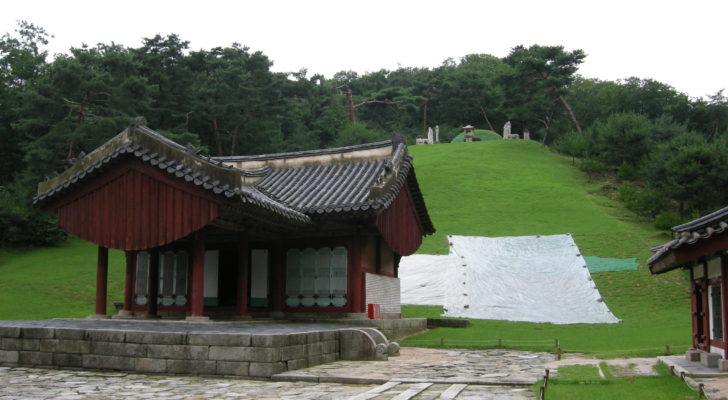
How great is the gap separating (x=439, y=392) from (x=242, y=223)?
27.9ft

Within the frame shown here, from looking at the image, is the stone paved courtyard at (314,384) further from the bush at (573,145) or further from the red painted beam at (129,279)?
the bush at (573,145)

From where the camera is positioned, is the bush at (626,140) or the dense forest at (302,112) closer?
the dense forest at (302,112)

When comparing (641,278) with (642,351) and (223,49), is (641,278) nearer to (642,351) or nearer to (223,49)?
(642,351)

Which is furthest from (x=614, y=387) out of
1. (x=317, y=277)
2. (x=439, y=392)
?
(x=317, y=277)

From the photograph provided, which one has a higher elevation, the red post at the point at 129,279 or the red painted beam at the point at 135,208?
the red painted beam at the point at 135,208

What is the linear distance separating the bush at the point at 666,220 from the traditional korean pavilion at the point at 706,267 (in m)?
26.0

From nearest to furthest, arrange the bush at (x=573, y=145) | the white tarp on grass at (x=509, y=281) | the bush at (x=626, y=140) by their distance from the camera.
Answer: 1. the white tarp on grass at (x=509, y=281)
2. the bush at (x=626, y=140)
3. the bush at (x=573, y=145)

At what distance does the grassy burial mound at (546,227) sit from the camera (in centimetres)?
1903

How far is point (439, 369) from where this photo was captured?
1137 centimetres

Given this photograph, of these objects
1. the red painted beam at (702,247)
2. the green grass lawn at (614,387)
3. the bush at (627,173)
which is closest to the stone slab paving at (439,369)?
the green grass lawn at (614,387)

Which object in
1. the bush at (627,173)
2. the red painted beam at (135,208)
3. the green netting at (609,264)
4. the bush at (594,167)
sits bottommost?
the green netting at (609,264)

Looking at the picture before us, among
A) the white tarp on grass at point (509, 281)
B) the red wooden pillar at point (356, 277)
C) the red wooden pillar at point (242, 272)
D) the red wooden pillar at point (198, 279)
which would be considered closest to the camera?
the red wooden pillar at point (198, 279)

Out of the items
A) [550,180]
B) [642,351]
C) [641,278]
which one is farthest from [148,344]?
[550,180]

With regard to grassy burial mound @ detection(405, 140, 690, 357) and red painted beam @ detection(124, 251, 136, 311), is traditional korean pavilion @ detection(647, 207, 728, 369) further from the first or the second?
red painted beam @ detection(124, 251, 136, 311)
